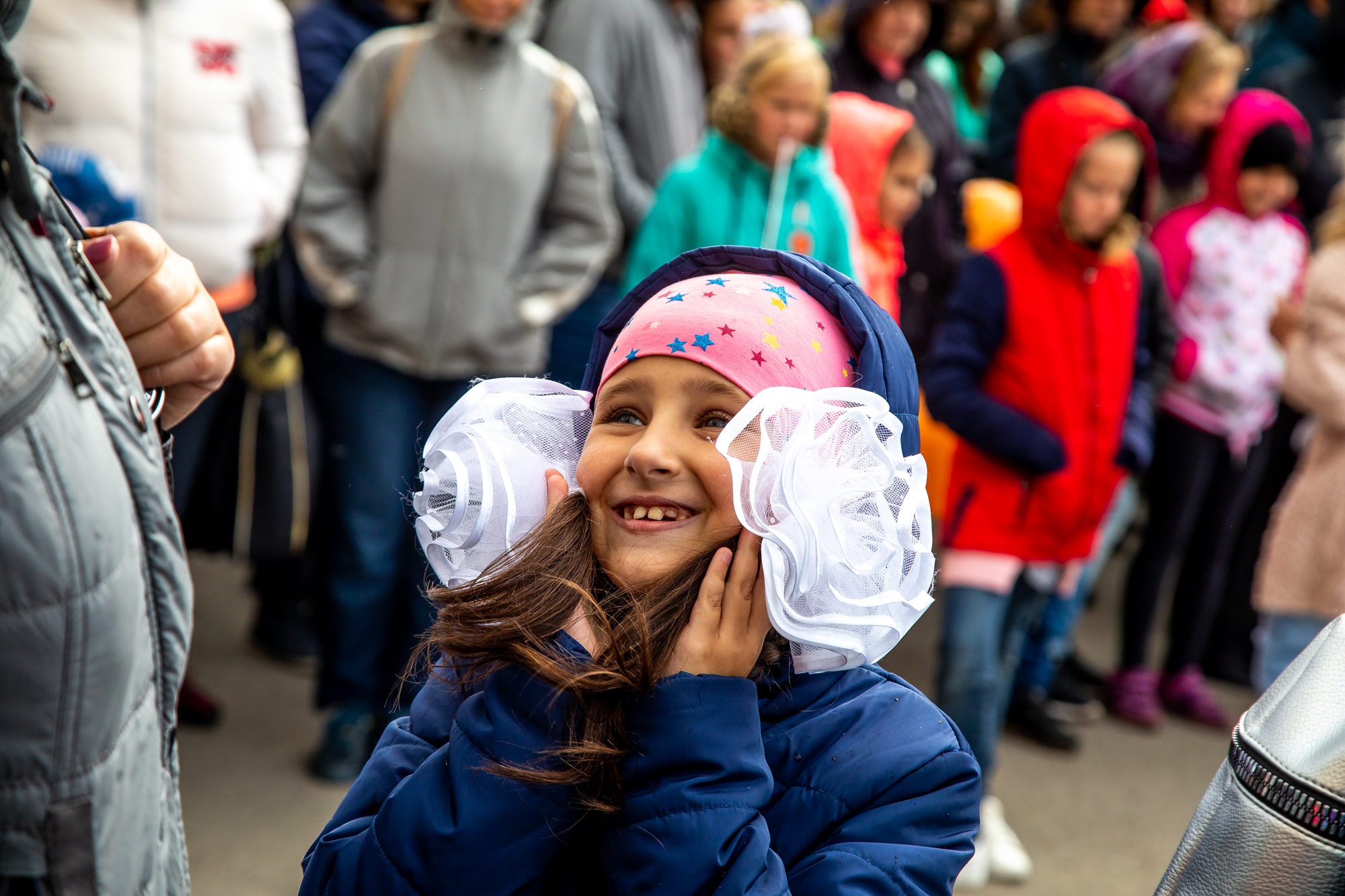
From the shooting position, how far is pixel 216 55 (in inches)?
143

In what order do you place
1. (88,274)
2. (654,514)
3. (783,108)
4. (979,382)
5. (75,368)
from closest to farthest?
(75,368)
(88,274)
(654,514)
(979,382)
(783,108)

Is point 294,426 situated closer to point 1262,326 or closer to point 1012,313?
point 1012,313

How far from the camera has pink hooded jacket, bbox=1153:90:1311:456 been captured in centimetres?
466

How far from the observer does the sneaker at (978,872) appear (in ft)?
11.8

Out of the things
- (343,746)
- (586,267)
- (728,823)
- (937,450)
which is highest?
(728,823)

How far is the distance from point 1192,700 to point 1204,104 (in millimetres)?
2253

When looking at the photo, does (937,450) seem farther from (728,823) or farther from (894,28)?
(728,823)

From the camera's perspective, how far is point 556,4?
4703 millimetres

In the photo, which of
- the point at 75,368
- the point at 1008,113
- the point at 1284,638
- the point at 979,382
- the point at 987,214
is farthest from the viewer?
the point at 1008,113

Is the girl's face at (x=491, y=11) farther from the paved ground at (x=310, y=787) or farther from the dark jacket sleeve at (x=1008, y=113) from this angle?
the dark jacket sleeve at (x=1008, y=113)

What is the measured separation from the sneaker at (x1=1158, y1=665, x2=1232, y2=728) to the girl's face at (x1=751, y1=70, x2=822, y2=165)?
2.62 metres

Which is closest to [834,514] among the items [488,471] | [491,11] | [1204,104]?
[488,471]

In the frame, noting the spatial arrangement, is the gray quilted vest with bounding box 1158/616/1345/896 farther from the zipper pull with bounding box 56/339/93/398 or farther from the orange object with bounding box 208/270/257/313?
the orange object with bounding box 208/270/257/313

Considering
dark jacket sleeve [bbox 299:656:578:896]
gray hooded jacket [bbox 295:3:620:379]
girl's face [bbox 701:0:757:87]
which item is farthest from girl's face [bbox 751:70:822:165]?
dark jacket sleeve [bbox 299:656:578:896]
